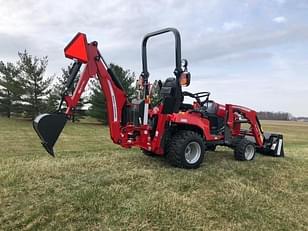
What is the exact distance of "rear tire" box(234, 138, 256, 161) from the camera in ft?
25.4

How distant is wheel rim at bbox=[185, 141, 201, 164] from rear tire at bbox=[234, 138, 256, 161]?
1.42 meters

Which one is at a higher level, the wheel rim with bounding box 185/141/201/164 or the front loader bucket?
the front loader bucket

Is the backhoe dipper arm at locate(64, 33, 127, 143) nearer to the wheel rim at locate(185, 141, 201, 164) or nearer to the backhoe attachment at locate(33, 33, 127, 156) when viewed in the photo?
the backhoe attachment at locate(33, 33, 127, 156)

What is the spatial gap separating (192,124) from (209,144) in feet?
3.60

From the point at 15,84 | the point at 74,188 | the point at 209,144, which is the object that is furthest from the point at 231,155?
the point at 15,84

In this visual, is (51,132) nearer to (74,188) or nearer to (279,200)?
(74,188)

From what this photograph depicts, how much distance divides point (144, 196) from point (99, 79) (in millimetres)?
2277

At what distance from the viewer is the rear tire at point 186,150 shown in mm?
6438

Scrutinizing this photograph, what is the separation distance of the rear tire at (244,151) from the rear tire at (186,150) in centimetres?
133

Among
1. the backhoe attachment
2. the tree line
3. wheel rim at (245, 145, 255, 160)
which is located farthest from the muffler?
the tree line

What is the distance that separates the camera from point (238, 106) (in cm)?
830

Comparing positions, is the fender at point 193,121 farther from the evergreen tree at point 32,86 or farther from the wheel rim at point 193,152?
the evergreen tree at point 32,86

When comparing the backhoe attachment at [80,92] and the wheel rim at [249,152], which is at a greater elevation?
the backhoe attachment at [80,92]

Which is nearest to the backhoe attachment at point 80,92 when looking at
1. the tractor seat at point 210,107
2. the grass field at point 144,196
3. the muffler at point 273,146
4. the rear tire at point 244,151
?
the grass field at point 144,196
